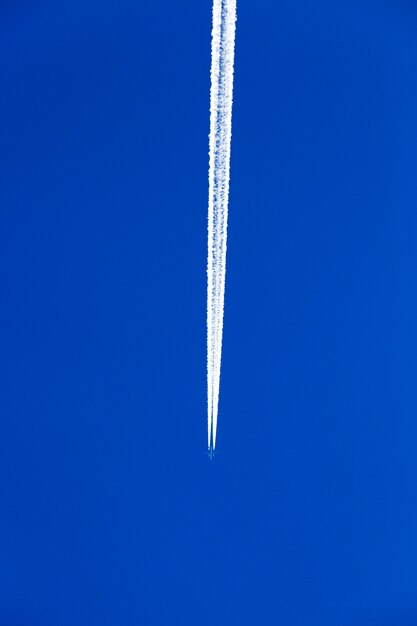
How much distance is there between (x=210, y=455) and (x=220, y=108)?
6803 millimetres

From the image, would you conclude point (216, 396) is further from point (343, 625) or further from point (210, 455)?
point (343, 625)

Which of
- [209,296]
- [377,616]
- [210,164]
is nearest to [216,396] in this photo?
[209,296]

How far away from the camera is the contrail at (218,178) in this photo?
889 centimetres

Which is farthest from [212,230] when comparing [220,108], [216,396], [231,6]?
[231,6]

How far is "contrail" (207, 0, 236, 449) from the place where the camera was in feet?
29.2

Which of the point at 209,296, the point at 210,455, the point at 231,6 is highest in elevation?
the point at 231,6

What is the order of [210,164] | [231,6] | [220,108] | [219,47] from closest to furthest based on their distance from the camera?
[231,6], [219,47], [220,108], [210,164]

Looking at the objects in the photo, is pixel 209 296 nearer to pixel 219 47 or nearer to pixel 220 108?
pixel 220 108

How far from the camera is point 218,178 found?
10.9m

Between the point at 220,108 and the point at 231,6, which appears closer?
the point at 231,6

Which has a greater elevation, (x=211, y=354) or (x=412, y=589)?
(x=211, y=354)

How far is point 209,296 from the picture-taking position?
12.2m

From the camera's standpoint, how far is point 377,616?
12602mm

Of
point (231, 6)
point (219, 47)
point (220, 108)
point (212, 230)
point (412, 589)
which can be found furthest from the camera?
point (412, 589)
